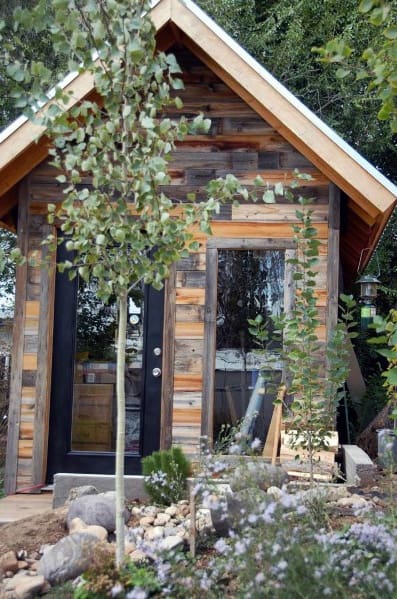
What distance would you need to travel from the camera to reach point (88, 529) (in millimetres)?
3635

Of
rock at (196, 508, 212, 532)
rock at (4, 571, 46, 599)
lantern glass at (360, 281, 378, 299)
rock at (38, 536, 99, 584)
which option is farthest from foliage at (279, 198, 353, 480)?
lantern glass at (360, 281, 378, 299)

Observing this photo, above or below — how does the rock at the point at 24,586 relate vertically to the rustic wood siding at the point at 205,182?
below

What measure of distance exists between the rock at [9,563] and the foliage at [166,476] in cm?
96

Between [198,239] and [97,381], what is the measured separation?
150 cm

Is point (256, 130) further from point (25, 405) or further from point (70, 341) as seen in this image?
point (25, 405)

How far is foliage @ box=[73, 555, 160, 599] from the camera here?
277 cm

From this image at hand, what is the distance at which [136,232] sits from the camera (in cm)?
304

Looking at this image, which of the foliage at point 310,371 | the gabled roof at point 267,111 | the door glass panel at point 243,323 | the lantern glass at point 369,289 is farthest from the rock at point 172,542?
the lantern glass at point 369,289

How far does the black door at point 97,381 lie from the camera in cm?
559

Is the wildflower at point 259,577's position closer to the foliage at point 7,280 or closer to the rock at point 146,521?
the rock at point 146,521

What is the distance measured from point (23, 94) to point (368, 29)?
9298mm

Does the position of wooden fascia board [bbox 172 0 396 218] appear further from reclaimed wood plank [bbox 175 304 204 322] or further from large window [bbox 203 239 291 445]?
reclaimed wood plank [bbox 175 304 204 322]

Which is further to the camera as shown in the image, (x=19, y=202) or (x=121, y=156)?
(x=19, y=202)

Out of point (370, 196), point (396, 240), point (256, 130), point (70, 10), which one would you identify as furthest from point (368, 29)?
point (70, 10)
